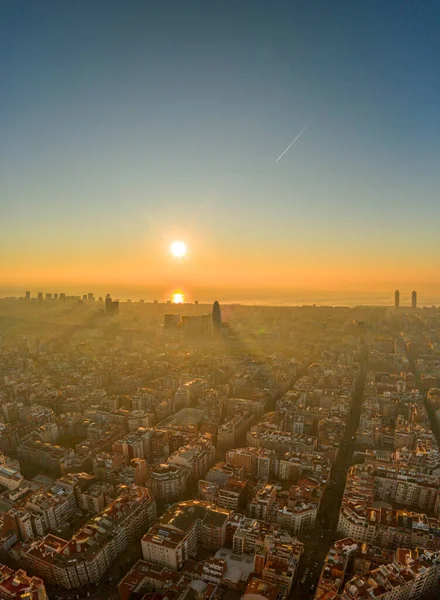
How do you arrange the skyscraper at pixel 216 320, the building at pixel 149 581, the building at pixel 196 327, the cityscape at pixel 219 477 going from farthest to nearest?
the skyscraper at pixel 216 320 < the building at pixel 196 327 < the cityscape at pixel 219 477 < the building at pixel 149 581

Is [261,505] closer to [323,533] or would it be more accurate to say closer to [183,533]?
[323,533]

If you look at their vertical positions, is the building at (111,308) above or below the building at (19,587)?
above

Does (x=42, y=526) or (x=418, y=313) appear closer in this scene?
(x=42, y=526)

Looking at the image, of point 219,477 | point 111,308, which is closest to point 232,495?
point 219,477

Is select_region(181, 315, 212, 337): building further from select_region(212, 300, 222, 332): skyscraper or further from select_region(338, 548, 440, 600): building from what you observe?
select_region(338, 548, 440, 600): building

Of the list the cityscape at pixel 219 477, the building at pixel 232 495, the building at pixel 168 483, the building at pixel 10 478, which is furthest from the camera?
the building at pixel 10 478

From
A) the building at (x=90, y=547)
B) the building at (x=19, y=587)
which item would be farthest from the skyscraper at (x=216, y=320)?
the building at (x=19, y=587)

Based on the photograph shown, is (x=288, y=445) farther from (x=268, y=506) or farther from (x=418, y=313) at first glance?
(x=418, y=313)

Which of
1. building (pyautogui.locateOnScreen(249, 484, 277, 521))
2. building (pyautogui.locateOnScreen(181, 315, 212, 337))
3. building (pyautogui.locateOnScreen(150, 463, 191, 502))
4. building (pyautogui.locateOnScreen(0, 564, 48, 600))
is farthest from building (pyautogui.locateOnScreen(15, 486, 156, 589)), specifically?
building (pyautogui.locateOnScreen(181, 315, 212, 337))

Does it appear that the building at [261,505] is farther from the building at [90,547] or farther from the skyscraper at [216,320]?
the skyscraper at [216,320]

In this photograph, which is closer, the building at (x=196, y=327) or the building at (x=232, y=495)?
the building at (x=232, y=495)

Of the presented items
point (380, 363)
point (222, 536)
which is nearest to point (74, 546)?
point (222, 536)
